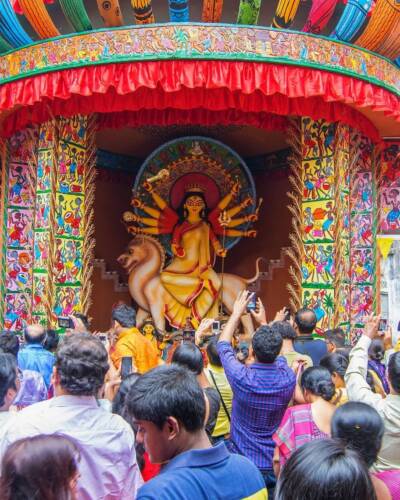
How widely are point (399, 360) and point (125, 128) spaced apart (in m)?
8.78

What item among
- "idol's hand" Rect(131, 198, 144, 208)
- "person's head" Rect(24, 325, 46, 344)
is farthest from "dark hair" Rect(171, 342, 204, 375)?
"idol's hand" Rect(131, 198, 144, 208)

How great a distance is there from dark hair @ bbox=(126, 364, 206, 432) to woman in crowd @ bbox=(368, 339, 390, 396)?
2403 millimetres

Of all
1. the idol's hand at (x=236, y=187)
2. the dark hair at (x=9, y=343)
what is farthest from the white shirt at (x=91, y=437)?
the idol's hand at (x=236, y=187)

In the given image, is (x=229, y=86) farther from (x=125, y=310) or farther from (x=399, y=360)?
(x=399, y=360)

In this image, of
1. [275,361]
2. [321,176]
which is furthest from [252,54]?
[275,361]

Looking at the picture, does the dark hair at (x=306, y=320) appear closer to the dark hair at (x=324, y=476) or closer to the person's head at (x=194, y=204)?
the dark hair at (x=324, y=476)

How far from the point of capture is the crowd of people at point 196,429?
1.48 meters

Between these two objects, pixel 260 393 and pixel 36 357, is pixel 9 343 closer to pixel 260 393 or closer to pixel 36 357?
pixel 36 357

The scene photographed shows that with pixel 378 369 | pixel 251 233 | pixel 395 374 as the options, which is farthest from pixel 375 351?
pixel 251 233

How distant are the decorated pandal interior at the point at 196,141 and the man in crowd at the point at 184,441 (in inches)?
240

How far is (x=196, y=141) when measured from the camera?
11.0 meters

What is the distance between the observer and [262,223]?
11898 millimetres

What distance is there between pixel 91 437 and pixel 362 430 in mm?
961

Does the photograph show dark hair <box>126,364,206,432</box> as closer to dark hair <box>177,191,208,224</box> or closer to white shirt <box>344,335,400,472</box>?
white shirt <box>344,335,400,472</box>
